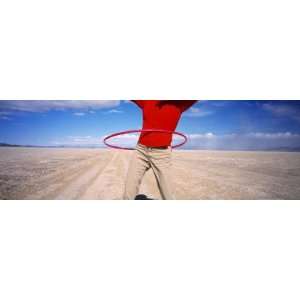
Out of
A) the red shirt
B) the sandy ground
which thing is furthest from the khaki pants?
the sandy ground

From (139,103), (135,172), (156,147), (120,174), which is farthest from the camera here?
(120,174)

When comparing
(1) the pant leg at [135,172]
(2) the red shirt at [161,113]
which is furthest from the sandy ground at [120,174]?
(1) the pant leg at [135,172]

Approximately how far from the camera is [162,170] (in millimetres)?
3725

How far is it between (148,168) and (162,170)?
0.55 feet

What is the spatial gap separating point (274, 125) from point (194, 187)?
1.41 m

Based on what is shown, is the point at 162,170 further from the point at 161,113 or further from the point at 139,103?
the point at 139,103

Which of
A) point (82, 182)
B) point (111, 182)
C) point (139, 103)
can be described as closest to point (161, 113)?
point (139, 103)

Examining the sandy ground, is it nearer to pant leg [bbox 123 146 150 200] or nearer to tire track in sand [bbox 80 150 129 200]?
tire track in sand [bbox 80 150 129 200]

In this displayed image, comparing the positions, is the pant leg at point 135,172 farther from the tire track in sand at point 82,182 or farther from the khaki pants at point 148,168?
the tire track in sand at point 82,182
